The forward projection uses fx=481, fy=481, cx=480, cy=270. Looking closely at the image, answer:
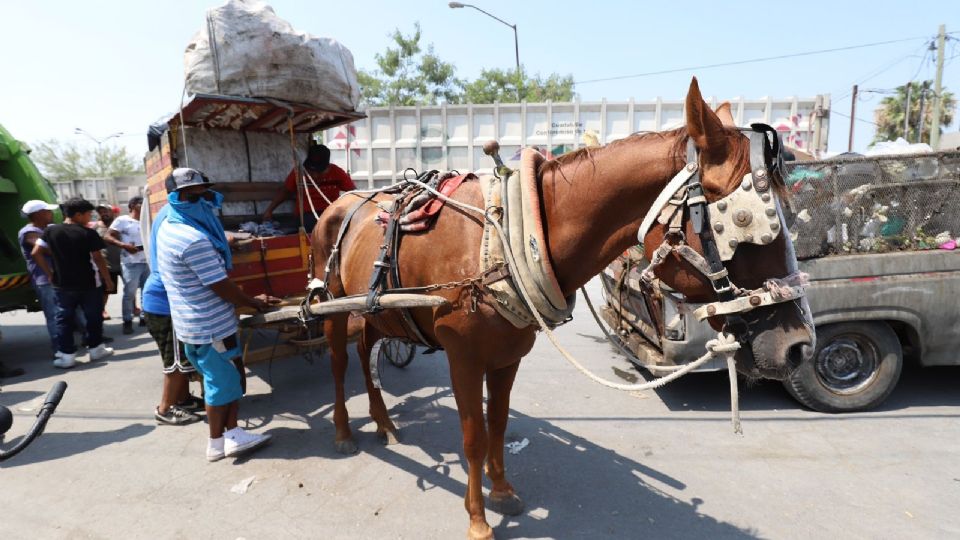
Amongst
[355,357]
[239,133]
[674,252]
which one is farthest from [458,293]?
[239,133]

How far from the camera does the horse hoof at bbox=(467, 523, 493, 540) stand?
7.73ft

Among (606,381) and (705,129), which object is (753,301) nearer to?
(705,129)

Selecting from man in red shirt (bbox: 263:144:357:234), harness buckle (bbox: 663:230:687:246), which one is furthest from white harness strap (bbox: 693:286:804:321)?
man in red shirt (bbox: 263:144:357:234)

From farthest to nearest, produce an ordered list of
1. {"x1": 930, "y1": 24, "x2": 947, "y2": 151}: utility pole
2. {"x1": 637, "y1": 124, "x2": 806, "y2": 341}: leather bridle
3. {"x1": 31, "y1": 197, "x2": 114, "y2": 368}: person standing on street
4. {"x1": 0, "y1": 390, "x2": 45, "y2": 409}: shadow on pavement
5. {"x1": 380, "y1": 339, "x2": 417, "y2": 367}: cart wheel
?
{"x1": 930, "y1": 24, "x2": 947, "y2": 151}: utility pole → {"x1": 31, "y1": 197, "x2": 114, "y2": 368}: person standing on street → {"x1": 380, "y1": 339, "x2": 417, "y2": 367}: cart wheel → {"x1": 0, "y1": 390, "x2": 45, "y2": 409}: shadow on pavement → {"x1": 637, "y1": 124, "x2": 806, "y2": 341}: leather bridle

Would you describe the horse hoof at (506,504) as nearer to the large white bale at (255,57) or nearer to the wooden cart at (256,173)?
the wooden cart at (256,173)

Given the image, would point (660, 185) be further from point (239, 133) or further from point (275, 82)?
point (239, 133)

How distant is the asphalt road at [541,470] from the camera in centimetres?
254

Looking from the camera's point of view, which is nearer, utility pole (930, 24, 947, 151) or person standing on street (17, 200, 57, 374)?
person standing on street (17, 200, 57, 374)

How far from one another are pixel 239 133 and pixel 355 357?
8.73ft

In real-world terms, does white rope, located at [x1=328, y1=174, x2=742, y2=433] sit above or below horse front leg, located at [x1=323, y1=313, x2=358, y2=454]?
above

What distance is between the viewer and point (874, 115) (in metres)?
33.3

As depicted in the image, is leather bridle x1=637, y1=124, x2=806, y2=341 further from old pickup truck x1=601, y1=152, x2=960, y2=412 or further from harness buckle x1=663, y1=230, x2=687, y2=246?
old pickup truck x1=601, y1=152, x2=960, y2=412

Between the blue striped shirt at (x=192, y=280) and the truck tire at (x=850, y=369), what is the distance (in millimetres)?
4087

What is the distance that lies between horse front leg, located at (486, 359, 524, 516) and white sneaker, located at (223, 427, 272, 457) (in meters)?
1.71
